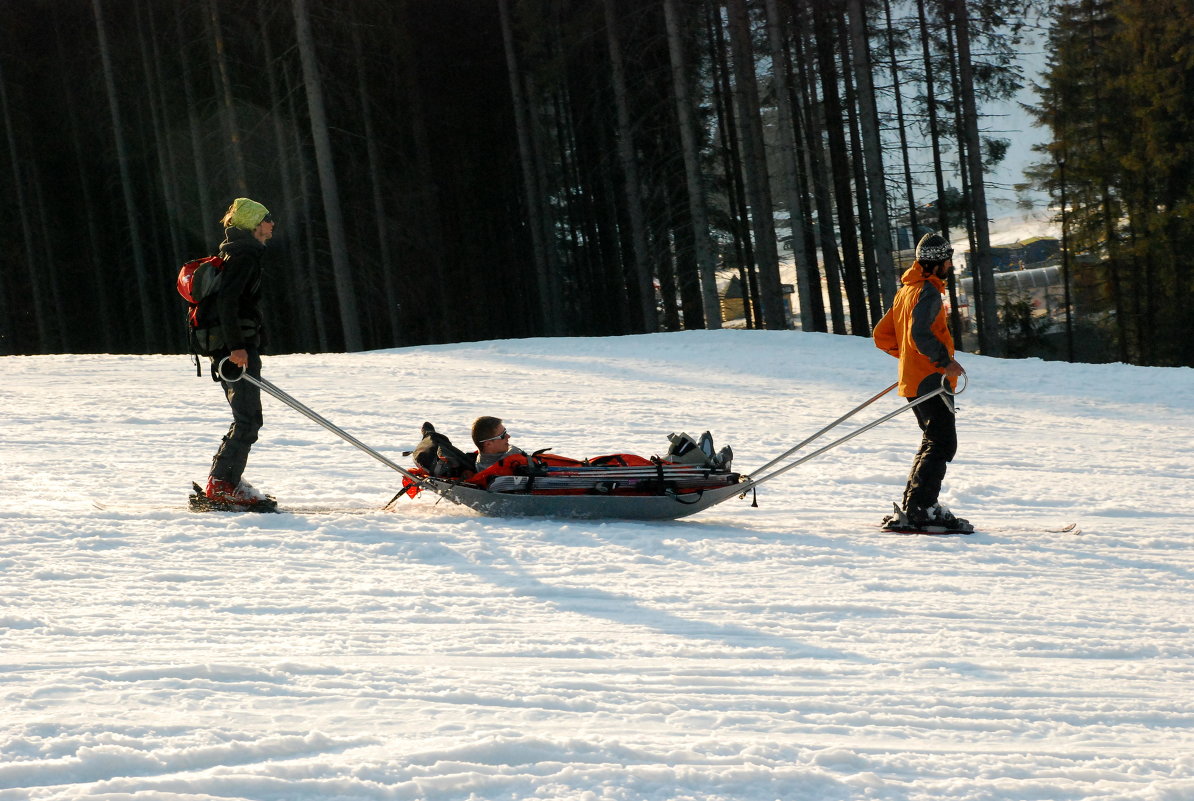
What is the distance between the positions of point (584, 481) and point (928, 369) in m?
2.02

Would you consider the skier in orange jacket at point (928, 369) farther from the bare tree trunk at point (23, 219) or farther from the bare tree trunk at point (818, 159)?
the bare tree trunk at point (23, 219)

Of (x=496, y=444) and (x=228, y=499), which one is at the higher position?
(x=496, y=444)

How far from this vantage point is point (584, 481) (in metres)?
6.09

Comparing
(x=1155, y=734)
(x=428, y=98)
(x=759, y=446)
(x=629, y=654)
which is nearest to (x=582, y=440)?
(x=759, y=446)

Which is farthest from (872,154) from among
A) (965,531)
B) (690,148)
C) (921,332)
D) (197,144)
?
(197,144)

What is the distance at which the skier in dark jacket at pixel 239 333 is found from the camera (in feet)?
19.1

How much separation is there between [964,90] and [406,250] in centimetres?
1433

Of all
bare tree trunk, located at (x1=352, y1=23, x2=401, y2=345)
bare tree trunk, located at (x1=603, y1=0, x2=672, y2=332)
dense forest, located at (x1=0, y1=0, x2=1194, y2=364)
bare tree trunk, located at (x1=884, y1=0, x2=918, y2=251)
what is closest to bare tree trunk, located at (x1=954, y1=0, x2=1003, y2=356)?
dense forest, located at (x1=0, y1=0, x2=1194, y2=364)

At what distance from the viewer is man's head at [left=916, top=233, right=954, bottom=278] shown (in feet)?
19.7

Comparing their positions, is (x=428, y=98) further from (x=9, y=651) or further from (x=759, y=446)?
(x=9, y=651)

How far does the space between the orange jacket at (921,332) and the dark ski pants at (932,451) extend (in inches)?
5.1

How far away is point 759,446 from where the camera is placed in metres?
9.23

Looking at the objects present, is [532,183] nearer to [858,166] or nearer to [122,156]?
[858,166]

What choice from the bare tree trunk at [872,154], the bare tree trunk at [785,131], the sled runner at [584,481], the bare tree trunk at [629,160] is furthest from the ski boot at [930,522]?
the bare tree trunk at [629,160]
